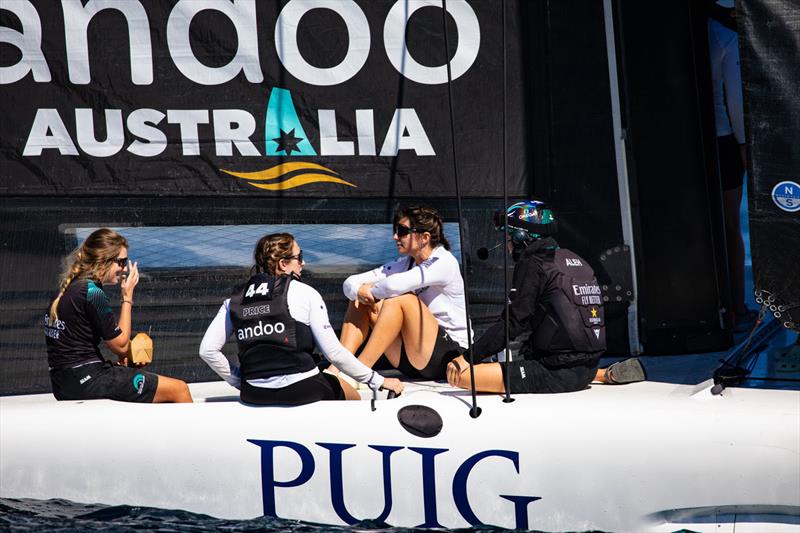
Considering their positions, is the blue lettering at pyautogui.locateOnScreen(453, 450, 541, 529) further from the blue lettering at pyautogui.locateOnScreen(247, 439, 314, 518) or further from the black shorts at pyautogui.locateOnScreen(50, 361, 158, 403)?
the black shorts at pyautogui.locateOnScreen(50, 361, 158, 403)

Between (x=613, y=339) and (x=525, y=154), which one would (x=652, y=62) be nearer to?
(x=525, y=154)

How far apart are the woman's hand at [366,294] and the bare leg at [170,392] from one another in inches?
35.1

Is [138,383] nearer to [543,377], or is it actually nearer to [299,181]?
[299,181]

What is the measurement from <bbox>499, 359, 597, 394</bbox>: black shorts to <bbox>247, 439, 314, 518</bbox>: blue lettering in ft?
2.70

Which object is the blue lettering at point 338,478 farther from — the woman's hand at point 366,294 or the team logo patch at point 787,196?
the team logo patch at point 787,196

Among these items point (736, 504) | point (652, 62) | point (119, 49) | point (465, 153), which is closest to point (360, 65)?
point (465, 153)

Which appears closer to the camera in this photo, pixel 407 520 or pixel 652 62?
pixel 407 520

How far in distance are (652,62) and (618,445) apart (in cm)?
222

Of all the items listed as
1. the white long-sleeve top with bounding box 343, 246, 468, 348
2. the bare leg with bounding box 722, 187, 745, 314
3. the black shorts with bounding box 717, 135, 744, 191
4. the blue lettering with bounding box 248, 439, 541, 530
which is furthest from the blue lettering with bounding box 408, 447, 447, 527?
the black shorts with bounding box 717, 135, 744, 191

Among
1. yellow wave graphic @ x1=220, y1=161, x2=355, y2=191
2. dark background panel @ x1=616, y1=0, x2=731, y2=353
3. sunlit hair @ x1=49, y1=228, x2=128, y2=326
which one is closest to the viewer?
sunlit hair @ x1=49, y1=228, x2=128, y2=326

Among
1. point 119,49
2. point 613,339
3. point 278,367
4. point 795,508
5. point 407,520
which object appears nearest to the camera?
point 795,508

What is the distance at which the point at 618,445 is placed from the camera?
3.55 m

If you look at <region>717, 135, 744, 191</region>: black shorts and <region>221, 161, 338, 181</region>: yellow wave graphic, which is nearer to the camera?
<region>221, 161, 338, 181</region>: yellow wave graphic

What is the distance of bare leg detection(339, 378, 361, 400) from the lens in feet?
13.5
